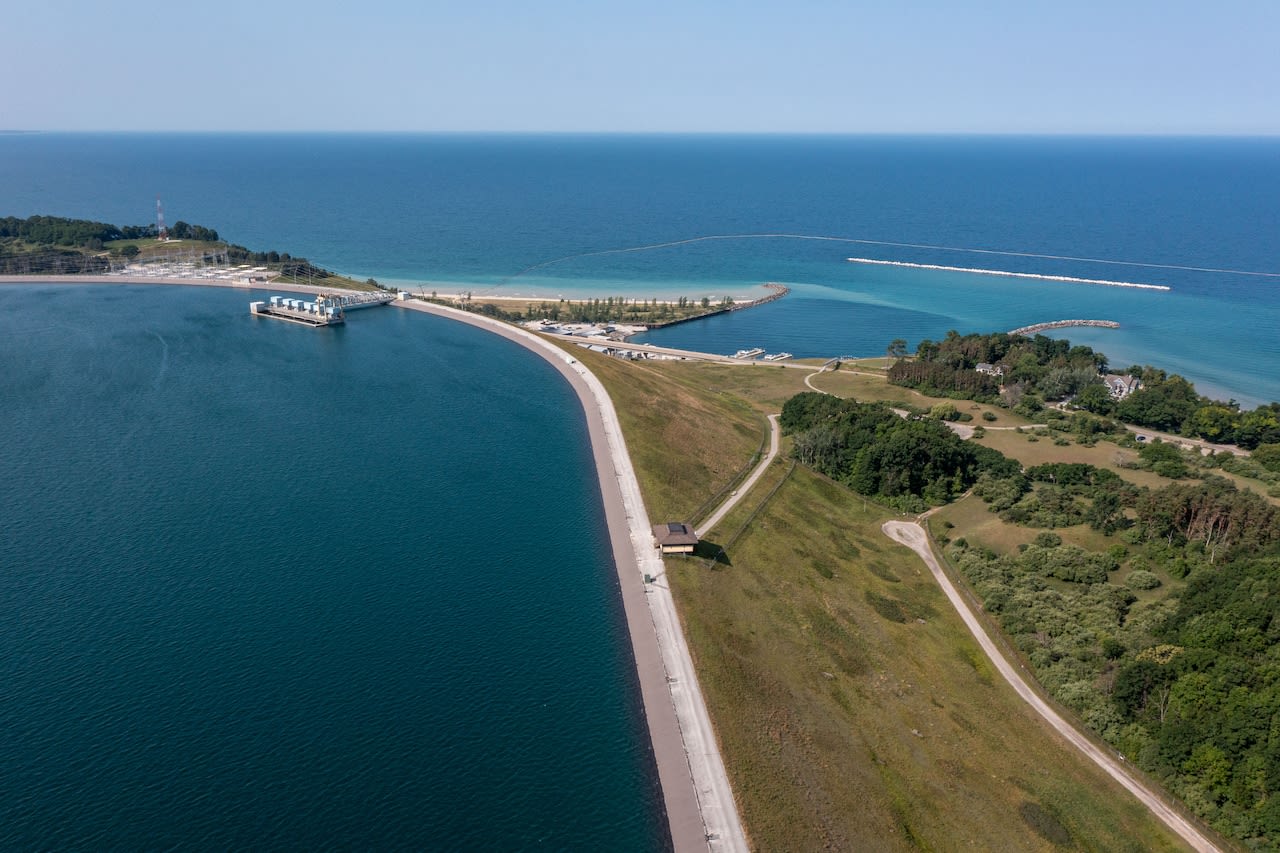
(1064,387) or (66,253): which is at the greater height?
(66,253)

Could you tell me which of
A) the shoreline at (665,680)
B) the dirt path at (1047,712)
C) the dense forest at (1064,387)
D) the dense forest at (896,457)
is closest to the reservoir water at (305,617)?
the shoreline at (665,680)

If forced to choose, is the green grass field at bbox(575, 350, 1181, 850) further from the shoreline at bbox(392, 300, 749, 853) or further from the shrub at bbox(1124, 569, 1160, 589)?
the shrub at bbox(1124, 569, 1160, 589)

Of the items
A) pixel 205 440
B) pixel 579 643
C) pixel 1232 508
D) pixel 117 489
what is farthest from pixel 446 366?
pixel 1232 508

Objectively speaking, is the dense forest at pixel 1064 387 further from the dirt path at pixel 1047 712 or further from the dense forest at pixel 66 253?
the dense forest at pixel 66 253

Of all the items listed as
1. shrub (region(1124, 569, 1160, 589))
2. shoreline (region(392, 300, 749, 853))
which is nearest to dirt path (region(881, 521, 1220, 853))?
shrub (region(1124, 569, 1160, 589))

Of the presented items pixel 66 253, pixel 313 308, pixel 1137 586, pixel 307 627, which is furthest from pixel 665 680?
pixel 66 253

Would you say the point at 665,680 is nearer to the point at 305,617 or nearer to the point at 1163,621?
the point at 305,617

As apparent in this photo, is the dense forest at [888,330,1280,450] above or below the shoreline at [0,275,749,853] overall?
above
